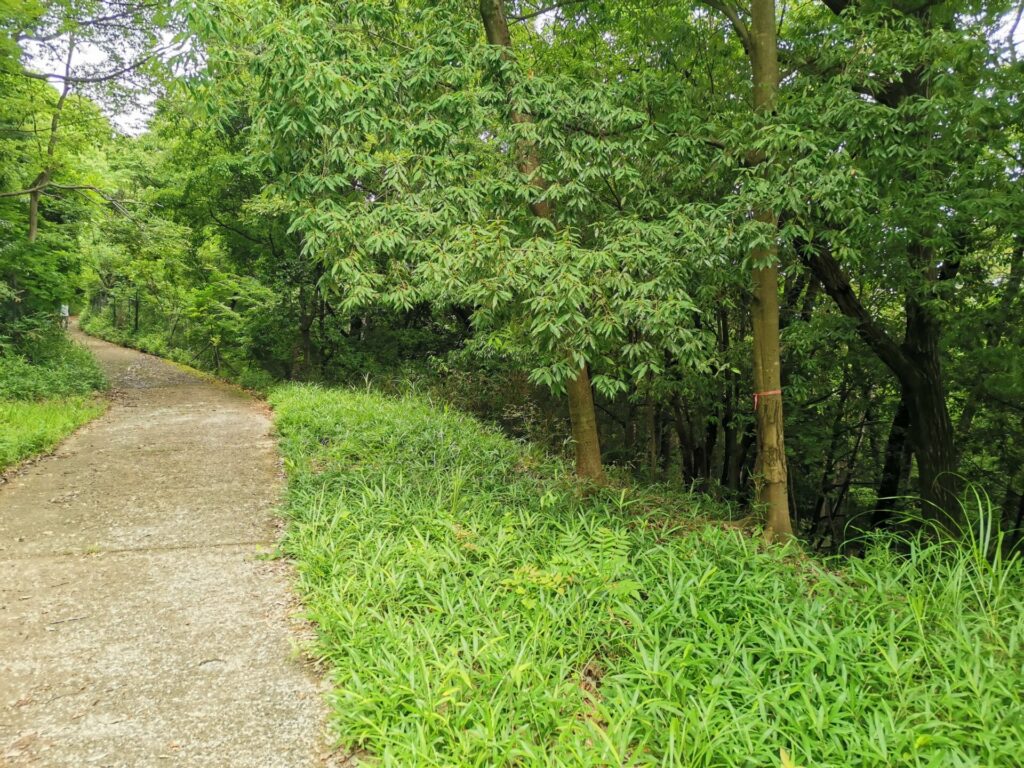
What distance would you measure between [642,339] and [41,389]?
31.8ft

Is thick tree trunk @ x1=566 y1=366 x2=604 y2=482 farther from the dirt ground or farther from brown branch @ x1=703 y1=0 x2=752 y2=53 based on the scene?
brown branch @ x1=703 y1=0 x2=752 y2=53

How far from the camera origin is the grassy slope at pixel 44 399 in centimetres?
620

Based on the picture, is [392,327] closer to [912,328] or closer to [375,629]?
[912,328]

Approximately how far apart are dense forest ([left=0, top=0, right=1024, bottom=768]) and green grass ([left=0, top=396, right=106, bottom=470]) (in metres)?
0.06

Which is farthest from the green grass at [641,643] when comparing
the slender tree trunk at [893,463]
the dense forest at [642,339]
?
the slender tree trunk at [893,463]

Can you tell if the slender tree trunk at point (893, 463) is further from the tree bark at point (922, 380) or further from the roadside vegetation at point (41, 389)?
the roadside vegetation at point (41, 389)

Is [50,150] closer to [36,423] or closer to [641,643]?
[36,423]

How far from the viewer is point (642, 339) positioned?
3951 millimetres

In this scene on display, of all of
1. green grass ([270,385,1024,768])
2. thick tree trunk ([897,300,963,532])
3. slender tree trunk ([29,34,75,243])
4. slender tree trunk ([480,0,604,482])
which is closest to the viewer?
green grass ([270,385,1024,768])

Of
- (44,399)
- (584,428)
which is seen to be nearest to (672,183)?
(584,428)

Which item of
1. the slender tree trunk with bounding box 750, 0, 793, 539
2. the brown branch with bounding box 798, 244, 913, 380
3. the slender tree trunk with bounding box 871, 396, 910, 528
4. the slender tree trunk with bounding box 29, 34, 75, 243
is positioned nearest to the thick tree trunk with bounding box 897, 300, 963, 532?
the brown branch with bounding box 798, 244, 913, 380

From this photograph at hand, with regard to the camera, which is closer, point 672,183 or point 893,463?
point 672,183

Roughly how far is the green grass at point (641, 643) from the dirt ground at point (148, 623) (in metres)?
0.29

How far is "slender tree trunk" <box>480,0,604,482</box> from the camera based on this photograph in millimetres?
4125
